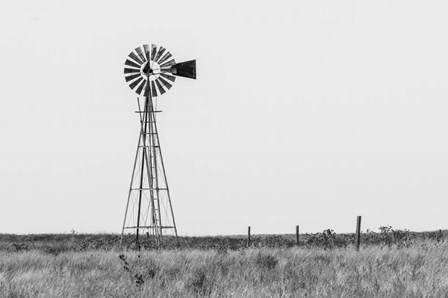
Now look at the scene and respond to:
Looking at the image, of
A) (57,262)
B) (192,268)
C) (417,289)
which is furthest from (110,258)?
(417,289)

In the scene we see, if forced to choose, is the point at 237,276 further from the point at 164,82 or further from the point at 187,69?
the point at 164,82

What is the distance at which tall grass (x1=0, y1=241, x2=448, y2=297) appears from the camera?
1014 centimetres

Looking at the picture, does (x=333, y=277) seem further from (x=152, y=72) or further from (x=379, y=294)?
(x=152, y=72)

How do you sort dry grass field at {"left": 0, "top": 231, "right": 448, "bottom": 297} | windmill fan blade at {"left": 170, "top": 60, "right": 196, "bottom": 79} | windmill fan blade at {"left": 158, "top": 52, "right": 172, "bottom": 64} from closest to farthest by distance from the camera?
dry grass field at {"left": 0, "top": 231, "right": 448, "bottom": 297}
windmill fan blade at {"left": 170, "top": 60, "right": 196, "bottom": 79}
windmill fan blade at {"left": 158, "top": 52, "right": 172, "bottom": 64}

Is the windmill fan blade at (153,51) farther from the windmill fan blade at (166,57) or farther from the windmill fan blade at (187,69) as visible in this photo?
the windmill fan blade at (187,69)

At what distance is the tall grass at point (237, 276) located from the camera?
10141 millimetres

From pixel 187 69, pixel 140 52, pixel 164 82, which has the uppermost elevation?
pixel 140 52

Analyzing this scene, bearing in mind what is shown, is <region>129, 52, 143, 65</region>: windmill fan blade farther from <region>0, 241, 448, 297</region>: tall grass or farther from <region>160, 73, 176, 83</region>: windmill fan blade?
<region>0, 241, 448, 297</region>: tall grass

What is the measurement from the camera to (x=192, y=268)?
580 inches

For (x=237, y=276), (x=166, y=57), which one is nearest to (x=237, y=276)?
(x=237, y=276)

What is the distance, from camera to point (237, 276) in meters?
13.0

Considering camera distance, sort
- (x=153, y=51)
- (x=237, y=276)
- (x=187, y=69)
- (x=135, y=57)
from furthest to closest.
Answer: (x=135, y=57), (x=153, y=51), (x=187, y=69), (x=237, y=276)

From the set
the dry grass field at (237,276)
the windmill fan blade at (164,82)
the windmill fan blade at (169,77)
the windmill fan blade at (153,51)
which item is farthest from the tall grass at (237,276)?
the windmill fan blade at (153,51)

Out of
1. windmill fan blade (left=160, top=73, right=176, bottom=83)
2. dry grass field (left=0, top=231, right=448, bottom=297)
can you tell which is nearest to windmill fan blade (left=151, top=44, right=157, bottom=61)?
windmill fan blade (left=160, top=73, right=176, bottom=83)
